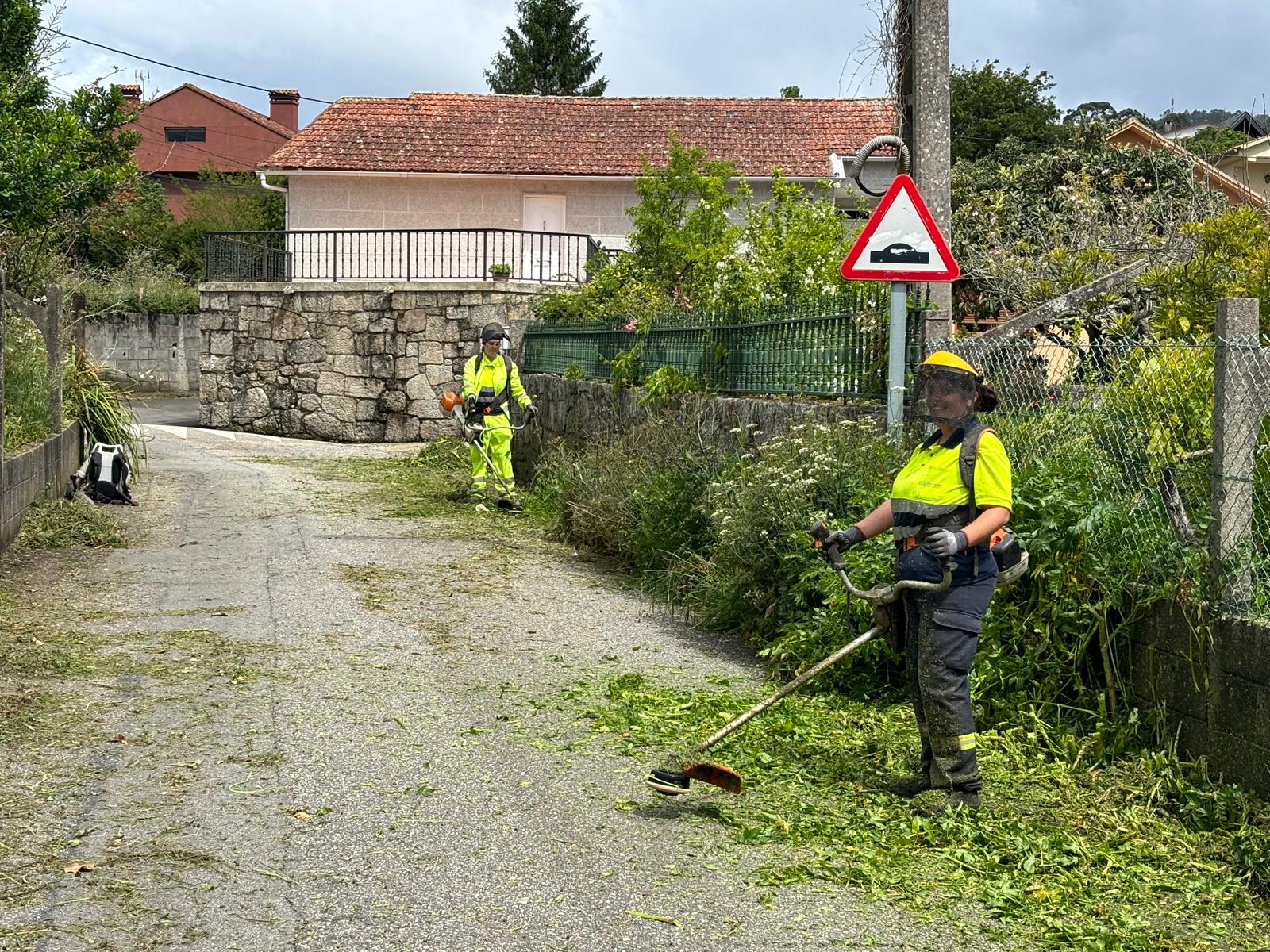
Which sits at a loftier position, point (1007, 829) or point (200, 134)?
point (200, 134)

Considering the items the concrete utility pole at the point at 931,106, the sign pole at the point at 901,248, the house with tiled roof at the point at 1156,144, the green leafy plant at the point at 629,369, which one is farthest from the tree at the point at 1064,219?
the green leafy plant at the point at 629,369

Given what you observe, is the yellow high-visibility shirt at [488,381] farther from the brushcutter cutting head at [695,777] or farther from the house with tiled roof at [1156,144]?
the brushcutter cutting head at [695,777]

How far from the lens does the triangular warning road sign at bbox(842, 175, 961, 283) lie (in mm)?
8406

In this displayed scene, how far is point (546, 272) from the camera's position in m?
28.7

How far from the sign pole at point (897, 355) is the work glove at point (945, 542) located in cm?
329

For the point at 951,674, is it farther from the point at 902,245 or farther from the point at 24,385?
the point at 24,385

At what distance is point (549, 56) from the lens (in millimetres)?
58469

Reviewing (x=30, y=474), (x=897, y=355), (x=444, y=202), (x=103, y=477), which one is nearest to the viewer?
(x=897, y=355)

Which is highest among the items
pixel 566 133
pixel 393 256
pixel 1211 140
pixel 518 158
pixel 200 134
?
pixel 200 134

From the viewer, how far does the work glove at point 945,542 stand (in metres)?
5.14

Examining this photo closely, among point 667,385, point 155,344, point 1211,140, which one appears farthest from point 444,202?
point 667,385

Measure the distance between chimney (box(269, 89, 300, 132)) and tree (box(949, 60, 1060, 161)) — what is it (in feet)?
86.2

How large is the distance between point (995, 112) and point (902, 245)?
139 feet

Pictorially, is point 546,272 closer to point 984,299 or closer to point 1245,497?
point 984,299
